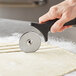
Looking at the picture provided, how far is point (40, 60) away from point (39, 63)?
38 millimetres

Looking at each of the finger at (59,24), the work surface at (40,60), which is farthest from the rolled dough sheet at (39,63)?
the finger at (59,24)

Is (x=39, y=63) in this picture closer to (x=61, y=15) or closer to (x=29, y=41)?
(x=29, y=41)

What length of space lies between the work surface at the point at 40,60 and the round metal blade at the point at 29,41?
2 centimetres

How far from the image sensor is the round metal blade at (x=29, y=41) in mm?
967

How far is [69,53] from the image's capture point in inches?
38.7

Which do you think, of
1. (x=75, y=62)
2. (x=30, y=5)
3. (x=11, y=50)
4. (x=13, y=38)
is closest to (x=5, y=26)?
(x=13, y=38)

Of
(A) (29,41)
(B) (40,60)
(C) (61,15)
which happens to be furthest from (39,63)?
(C) (61,15)

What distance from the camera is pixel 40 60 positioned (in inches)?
34.7

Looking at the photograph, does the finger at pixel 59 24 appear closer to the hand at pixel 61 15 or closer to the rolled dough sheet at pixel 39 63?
Answer: the hand at pixel 61 15

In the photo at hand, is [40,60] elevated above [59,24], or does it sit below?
below

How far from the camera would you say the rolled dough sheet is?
0.75 m

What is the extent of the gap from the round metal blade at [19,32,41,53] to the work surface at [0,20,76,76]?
0.08 feet

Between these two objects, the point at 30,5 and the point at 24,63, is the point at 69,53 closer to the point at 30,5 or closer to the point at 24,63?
the point at 24,63

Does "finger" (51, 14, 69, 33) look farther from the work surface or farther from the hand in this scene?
the work surface
